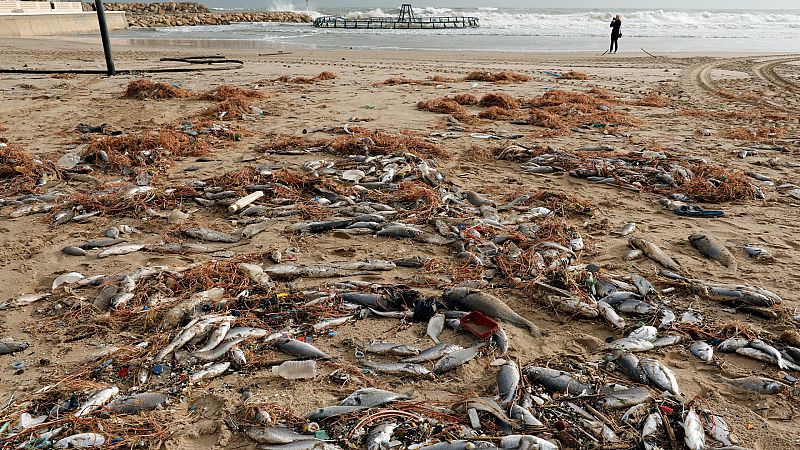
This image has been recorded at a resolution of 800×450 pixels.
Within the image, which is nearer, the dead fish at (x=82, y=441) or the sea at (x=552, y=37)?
the dead fish at (x=82, y=441)

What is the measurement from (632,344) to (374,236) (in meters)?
3.05

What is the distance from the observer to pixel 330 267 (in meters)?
5.27

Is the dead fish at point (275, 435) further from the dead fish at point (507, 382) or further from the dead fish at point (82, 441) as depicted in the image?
the dead fish at point (507, 382)

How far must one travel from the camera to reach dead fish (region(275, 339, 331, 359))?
12.9ft

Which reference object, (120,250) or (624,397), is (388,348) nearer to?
(624,397)

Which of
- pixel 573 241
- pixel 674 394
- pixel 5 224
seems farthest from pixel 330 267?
pixel 5 224

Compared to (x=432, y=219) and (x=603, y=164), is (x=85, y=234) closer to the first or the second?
(x=432, y=219)

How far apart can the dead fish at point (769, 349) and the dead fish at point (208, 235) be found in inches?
201

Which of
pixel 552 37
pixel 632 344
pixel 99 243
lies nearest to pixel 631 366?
pixel 632 344

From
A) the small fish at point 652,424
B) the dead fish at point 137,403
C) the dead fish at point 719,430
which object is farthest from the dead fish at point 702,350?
the dead fish at point 137,403

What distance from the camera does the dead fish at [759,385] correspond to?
143 inches

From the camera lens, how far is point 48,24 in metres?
37.5

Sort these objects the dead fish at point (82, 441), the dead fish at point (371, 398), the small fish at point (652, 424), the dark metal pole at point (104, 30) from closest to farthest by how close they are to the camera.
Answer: the dead fish at point (82, 441) < the small fish at point (652, 424) < the dead fish at point (371, 398) < the dark metal pole at point (104, 30)

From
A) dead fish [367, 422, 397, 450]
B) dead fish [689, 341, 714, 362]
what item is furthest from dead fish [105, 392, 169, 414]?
dead fish [689, 341, 714, 362]
